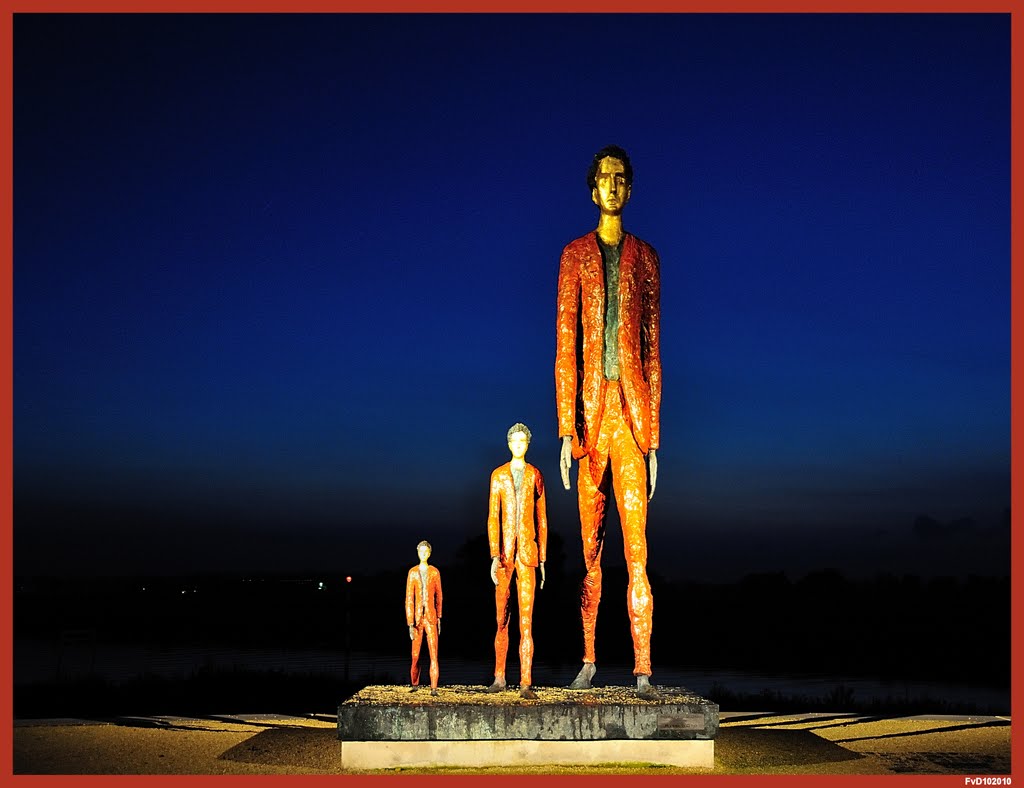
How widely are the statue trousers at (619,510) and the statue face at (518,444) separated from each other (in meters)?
0.61

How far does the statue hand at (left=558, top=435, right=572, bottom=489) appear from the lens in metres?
10.2

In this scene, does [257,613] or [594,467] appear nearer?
[594,467]

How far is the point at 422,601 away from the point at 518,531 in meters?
1.37

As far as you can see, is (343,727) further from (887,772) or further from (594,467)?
(887,772)

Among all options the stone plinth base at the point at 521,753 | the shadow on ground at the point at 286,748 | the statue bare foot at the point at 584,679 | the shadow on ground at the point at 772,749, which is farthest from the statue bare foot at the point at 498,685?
the shadow on ground at the point at 772,749

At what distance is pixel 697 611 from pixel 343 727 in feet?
111

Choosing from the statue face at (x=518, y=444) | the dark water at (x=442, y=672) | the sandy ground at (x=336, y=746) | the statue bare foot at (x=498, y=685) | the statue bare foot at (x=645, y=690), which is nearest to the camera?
the sandy ground at (x=336, y=746)

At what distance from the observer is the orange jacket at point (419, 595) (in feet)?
36.1

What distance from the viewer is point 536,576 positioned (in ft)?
34.4

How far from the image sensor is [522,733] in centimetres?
943

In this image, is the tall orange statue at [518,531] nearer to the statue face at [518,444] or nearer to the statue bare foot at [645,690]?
the statue face at [518,444]

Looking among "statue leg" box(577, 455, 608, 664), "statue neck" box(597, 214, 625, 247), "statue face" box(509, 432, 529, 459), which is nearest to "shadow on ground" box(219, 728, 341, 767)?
"statue leg" box(577, 455, 608, 664)
